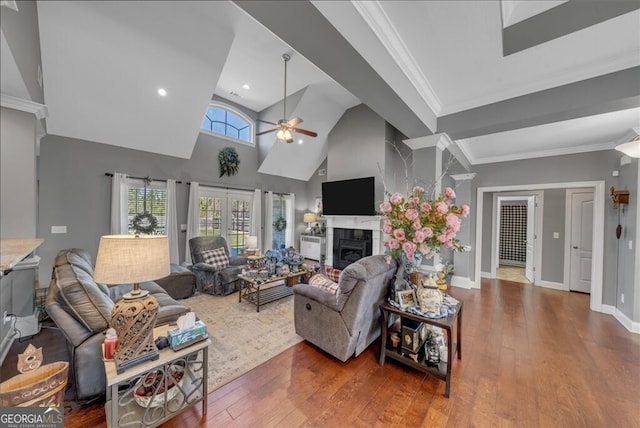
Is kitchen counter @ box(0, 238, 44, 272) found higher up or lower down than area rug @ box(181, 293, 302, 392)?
higher up

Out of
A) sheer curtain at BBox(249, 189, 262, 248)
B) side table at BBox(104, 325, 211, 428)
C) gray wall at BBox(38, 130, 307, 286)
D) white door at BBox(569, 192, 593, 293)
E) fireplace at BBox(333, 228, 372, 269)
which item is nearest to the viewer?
side table at BBox(104, 325, 211, 428)

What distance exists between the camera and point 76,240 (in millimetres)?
4043

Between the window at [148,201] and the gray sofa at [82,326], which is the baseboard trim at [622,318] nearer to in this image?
the gray sofa at [82,326]

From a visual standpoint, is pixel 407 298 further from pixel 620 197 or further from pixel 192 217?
pixel 192 217

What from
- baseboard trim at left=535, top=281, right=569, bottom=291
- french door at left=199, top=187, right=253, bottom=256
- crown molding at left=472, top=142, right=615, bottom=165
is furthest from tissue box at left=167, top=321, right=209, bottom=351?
baseboard trim at left=535, top=281, right=569, bottom=291

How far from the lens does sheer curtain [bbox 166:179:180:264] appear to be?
484 cm

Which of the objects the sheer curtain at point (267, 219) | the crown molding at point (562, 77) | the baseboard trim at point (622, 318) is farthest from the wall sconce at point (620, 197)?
the sheer curtain at point (267, 219)

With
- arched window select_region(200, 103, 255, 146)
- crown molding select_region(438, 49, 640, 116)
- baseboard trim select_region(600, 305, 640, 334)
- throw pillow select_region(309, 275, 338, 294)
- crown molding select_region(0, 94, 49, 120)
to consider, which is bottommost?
baseboard trim select_region(600, 305, 640, 334)

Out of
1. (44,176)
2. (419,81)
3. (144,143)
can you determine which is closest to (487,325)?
(419,81)

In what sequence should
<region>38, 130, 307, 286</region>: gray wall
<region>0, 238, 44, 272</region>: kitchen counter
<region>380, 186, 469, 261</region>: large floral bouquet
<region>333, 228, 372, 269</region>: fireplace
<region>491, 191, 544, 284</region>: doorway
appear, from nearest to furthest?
<region>0, 238, 44, 272</region>: kitchen counter
<region>380, 186, 469, 261</region>: large floral bouquet
<region>38, 130, 307, 286</region>: gray wall
<region>491, 191, 544, 284</region>: doorway
<region>333, 228, 372, 269</region>: fireplace

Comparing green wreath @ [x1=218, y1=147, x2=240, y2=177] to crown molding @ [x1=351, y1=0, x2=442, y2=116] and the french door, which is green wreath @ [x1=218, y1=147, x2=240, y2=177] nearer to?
the french door

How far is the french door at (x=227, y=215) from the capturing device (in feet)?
18.3

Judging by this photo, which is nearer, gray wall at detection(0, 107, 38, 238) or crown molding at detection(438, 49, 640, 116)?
crown molding at detection(438, 49, 640, 116)

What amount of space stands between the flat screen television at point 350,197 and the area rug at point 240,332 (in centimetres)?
271
